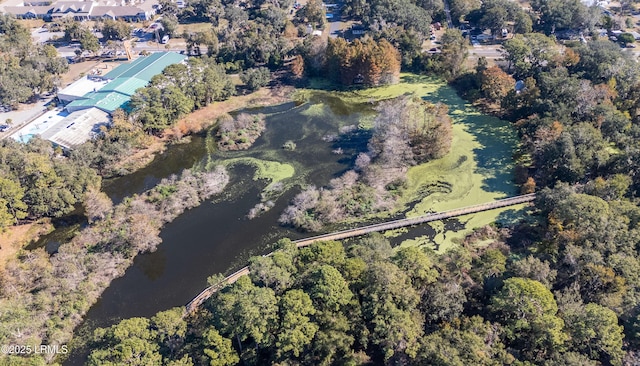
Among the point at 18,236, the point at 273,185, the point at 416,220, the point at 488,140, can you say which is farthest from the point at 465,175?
the point at 18,236

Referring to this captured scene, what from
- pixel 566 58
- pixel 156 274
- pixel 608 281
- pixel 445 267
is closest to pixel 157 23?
pixel 156 274

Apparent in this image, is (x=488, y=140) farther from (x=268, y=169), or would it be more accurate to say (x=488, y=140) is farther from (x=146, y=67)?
(x=146, y=67)

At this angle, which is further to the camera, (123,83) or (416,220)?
(123,83)

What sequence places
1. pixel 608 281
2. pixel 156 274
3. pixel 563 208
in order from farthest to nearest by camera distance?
pixel 156 274 → pixel 563 208 → pixel 608 281

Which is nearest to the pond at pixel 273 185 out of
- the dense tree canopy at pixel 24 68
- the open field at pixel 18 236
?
the open field at pixel 18 236

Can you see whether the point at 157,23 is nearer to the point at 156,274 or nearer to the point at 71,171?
the point at 71,171
